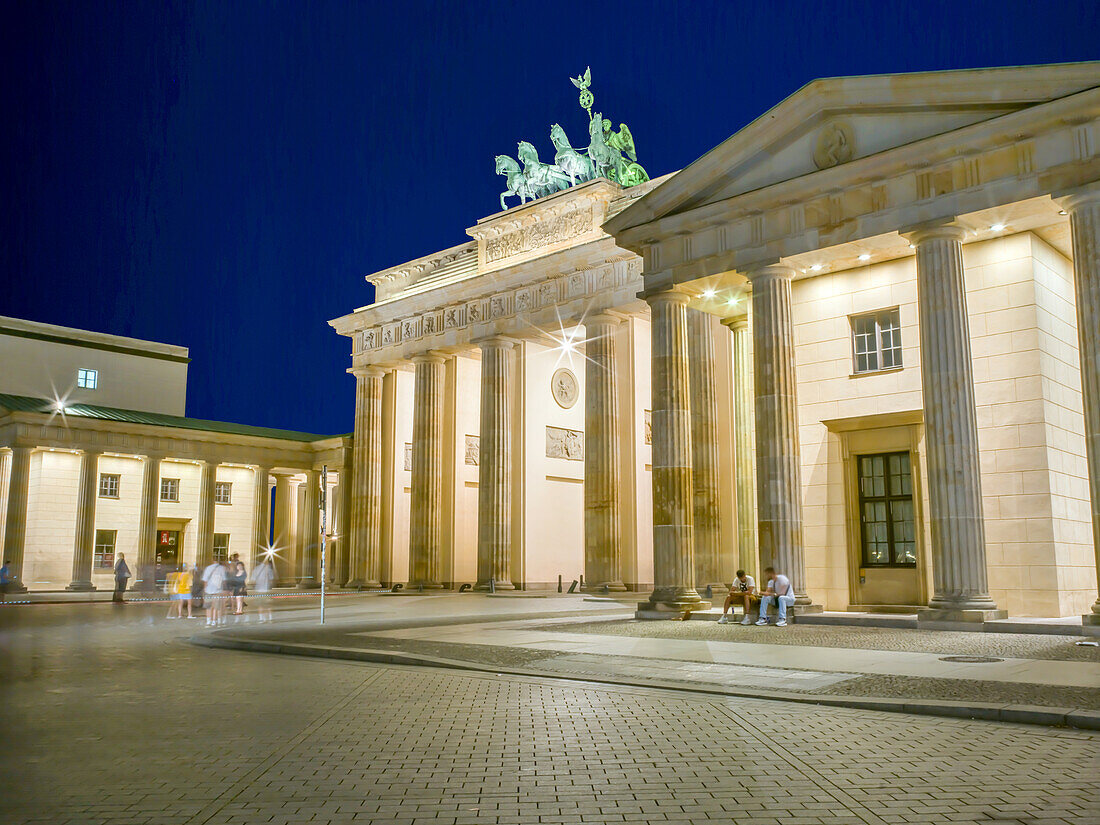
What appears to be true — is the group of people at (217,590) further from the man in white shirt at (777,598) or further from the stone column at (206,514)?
the stone column at (206,514)

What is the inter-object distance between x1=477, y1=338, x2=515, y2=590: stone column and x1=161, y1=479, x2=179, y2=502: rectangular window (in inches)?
974

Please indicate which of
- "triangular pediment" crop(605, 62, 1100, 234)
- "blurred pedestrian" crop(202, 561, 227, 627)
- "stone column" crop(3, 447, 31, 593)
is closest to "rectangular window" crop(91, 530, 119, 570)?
"stone column" crop(3, 447, 31, 593)

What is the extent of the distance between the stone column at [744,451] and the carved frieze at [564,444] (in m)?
17.4

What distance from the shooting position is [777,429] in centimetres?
2081

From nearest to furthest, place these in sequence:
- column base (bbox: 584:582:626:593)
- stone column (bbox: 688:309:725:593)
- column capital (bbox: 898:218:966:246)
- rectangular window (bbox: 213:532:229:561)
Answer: column capital (bbox: 898:218:966:246), stone column (bbox: 688:309:725:593), column base (bbox: 584:582:626:593), rectangular window (bbox: 213:532:229:561)

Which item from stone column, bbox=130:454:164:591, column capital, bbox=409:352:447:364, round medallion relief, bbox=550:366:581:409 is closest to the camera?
round medallion relief, bbox=550:366:581:409

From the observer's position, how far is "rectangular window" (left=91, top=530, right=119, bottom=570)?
166ft

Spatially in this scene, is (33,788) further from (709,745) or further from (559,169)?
(559,169)

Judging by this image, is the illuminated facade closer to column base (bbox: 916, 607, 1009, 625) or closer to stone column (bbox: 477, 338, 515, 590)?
column base (bbox: 916, 607, 1009, 625)

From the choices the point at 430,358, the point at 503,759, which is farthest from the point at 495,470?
the point at 503,759

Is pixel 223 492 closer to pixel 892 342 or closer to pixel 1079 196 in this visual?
pixel 892 342

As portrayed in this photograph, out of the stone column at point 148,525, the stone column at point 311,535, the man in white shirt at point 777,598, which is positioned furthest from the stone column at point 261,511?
the man in white shirt at point 777,598

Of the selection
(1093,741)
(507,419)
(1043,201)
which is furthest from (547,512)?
(1093,741)

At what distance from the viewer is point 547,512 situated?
42.0 meters
